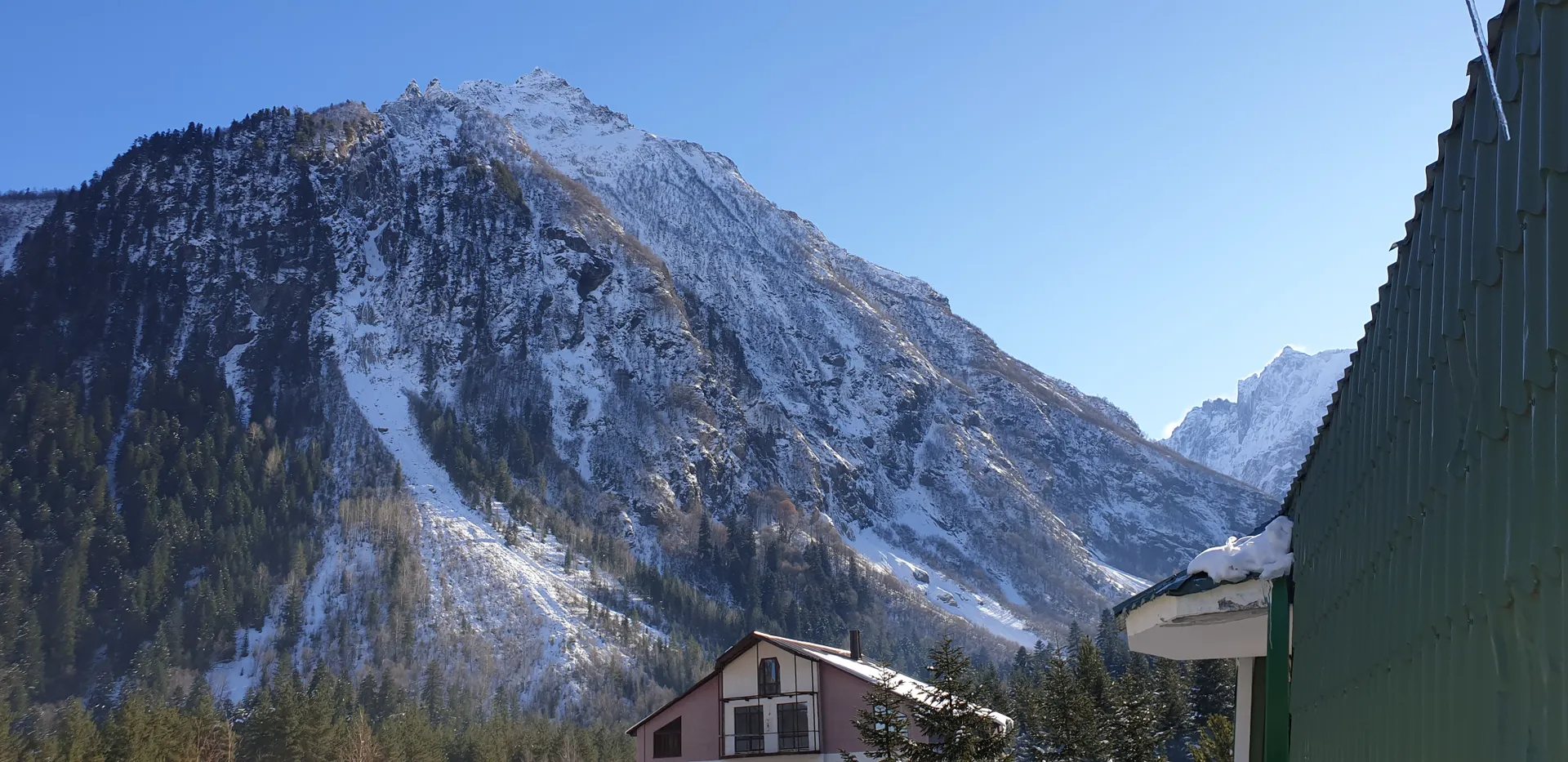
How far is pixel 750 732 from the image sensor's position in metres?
45.5

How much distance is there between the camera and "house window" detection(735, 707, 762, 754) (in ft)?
148

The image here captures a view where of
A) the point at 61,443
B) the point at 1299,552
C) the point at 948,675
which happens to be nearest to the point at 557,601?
the point at 61,443

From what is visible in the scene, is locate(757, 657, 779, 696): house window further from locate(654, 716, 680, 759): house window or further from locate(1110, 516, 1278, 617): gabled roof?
locate(1110, 516, 1278, 617): gabled roof

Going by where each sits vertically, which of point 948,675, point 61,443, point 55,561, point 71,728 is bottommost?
point 71,728

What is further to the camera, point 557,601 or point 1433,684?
point 557,601

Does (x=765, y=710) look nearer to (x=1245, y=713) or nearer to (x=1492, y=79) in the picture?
(x=1245, y=713)

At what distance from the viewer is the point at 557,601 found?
15538 cm

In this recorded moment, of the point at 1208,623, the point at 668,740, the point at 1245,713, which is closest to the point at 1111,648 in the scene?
the point at 668,740

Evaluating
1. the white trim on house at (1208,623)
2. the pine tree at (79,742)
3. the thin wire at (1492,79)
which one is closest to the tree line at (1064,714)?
the white trim on house at (1208,623)

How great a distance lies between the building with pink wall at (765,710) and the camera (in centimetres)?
4462

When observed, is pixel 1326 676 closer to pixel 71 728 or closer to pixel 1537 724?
pixel 1537 724

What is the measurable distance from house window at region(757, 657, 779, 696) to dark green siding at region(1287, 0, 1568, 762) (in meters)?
42.7

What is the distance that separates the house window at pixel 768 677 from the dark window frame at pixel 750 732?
25.7 inches

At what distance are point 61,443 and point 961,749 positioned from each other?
6982 inches
